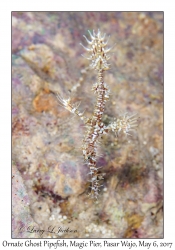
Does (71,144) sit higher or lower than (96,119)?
lower

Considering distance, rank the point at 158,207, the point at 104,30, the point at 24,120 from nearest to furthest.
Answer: the point at 24,120
the point at 158,207
the point at 104,30

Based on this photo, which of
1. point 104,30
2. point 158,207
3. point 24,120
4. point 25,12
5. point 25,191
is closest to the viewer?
point 25,191

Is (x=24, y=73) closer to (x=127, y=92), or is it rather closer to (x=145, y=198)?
(x=127, y=92)

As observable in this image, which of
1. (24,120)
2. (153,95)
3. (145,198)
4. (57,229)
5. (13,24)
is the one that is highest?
(13,24)

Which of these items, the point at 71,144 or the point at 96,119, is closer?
the point at 96,119

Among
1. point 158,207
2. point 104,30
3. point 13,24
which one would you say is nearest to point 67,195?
point 158,207

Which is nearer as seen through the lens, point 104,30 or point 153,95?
point 153,95
